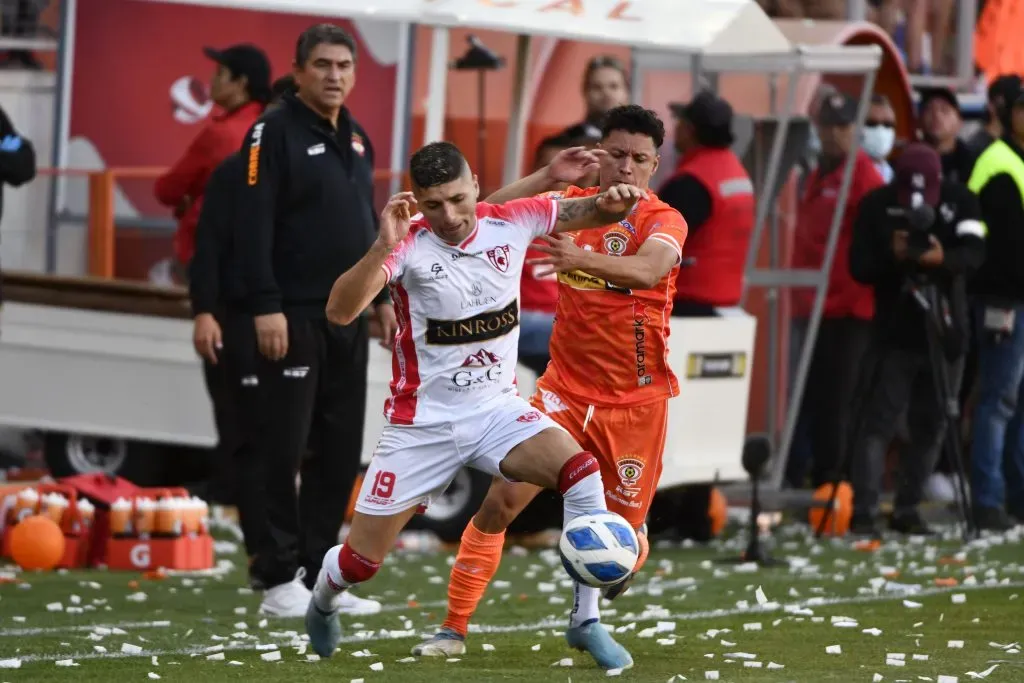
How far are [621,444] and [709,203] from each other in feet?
12.8

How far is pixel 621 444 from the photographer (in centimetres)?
830

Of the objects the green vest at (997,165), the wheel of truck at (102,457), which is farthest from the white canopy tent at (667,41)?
the wheel of truck at (102,457)

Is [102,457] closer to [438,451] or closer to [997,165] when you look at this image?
[997,165]

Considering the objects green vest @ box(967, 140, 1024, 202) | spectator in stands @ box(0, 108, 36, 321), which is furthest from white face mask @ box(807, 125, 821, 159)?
spectator in stands @ box(0, 108, 36, 321)

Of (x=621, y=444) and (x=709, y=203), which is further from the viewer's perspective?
(x=709, y=203)

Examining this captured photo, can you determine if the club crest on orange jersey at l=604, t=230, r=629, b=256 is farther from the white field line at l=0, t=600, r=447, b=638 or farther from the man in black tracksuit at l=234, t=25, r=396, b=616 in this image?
the white field line at l=0, t=600, r=447, b=638

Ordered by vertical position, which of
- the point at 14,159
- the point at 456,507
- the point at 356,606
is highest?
the point at 14,159

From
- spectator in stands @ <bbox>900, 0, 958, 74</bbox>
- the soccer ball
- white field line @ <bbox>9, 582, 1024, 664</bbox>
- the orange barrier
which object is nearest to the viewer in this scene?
the soccer ball

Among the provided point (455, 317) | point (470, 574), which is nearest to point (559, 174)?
point (455, 317)

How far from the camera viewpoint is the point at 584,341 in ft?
27.6

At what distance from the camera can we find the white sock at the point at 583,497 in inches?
288

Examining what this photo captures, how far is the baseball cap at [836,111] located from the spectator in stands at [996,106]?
90cm

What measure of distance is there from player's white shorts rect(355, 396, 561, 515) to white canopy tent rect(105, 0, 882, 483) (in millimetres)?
5073

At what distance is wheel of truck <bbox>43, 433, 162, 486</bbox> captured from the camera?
13219 millimetres
